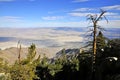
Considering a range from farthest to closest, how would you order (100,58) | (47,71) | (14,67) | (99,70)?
(47,71) < (14,67) < (100,58) < (99,70)

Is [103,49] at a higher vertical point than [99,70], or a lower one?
higher

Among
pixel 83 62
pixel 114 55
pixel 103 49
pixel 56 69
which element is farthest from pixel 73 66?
pixel 114 55

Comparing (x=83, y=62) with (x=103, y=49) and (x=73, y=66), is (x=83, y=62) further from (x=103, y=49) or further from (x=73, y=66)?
(x=103, y=49)

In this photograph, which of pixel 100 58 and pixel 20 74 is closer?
pixel 100 58

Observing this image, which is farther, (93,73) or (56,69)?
(56,69)

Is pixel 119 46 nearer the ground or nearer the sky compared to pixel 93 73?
nearer the sky

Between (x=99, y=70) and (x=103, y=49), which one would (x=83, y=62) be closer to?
(x=103, y=49)

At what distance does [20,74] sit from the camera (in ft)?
148

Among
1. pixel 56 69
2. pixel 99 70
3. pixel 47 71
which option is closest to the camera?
pixel 99 70

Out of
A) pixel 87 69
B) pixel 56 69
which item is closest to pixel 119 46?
pixel 87 69

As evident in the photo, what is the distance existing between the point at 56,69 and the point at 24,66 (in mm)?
16697

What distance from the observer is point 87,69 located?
45.1 metres

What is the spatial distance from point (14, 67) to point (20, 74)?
1.81 m

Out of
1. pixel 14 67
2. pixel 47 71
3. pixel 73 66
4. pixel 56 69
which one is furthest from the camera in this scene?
pixel 47 71
